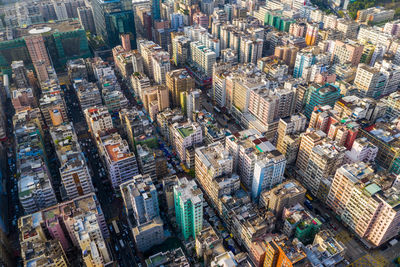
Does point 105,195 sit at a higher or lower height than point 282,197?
Answer: lower

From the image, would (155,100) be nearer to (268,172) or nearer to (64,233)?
(268,172)

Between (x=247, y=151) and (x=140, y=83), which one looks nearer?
(x=247, y=151)

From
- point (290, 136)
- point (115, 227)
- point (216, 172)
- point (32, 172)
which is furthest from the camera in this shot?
point (290, 136)

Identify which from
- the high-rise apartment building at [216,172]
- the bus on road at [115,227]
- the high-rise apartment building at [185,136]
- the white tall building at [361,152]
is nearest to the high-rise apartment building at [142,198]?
the bus on road at [115,227]

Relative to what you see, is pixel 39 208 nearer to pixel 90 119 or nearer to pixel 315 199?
pixel 90 119

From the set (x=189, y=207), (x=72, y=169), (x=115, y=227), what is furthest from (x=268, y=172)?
(x=72, y=169)

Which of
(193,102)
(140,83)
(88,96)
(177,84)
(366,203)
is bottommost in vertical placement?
(366,203)

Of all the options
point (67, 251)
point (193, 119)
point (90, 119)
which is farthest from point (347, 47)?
point (67, 251)
